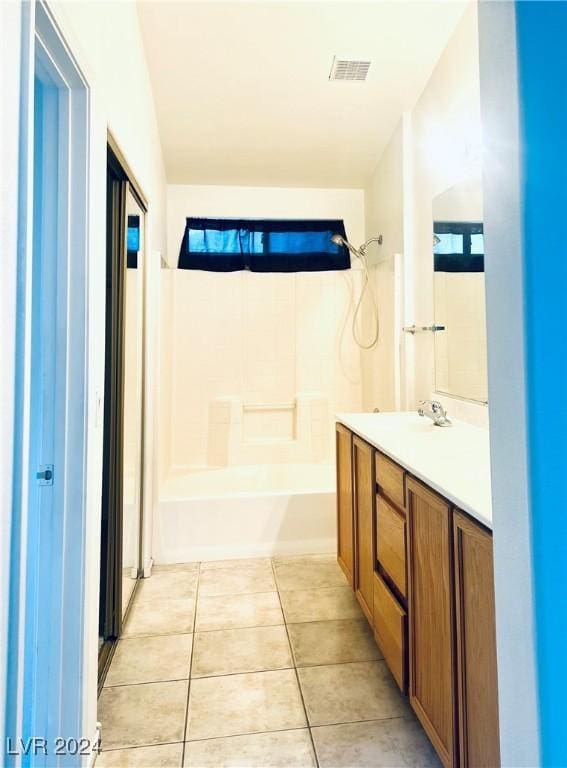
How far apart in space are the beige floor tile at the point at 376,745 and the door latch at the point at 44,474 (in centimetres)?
114

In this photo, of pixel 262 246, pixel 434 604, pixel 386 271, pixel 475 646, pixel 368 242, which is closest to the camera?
pixel 475 646

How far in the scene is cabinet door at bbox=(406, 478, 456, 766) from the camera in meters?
1.10

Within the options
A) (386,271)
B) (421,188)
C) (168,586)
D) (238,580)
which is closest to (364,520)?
(238,580)

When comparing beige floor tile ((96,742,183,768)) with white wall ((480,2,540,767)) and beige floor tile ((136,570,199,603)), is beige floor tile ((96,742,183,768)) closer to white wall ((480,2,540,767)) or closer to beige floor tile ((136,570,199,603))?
beige floor tile ((136,570,199,603))

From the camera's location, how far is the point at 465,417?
2.07 m

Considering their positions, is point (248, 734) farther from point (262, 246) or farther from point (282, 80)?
point (262, 246)

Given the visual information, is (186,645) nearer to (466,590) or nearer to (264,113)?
(466,590)

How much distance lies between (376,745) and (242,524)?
58.3 inches

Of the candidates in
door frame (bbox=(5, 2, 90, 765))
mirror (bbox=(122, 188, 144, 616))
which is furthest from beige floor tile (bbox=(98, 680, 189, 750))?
mirror (bbox=(122, 188, 144, 616))

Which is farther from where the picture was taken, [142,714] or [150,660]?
[150,660]

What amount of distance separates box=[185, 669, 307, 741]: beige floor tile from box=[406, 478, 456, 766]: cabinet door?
1.47 feet

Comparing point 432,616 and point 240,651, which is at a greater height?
point 432,616

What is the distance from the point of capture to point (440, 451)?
1.55 m

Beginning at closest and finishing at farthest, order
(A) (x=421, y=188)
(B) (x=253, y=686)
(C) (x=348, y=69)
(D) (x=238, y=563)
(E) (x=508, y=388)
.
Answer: (E) (x=508, y=388) < (B) (x=253, y=686) < (C) (x=348, y=69) < (A) (x=421, y=188) < (D) (x=238, y=563)
